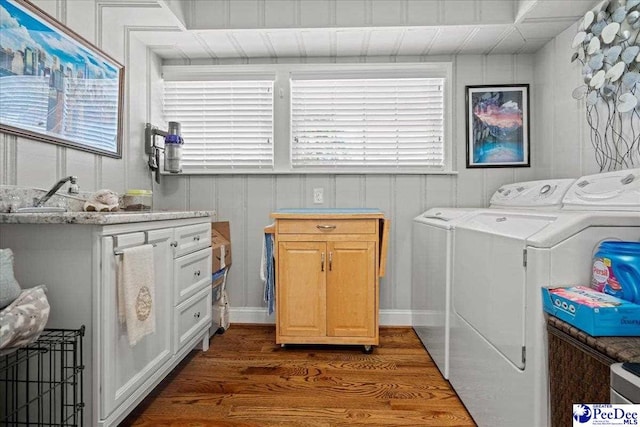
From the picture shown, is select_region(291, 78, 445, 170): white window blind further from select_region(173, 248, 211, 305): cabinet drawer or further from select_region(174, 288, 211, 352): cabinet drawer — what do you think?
select_region(174, 288, 211, 352): cabinet drawer

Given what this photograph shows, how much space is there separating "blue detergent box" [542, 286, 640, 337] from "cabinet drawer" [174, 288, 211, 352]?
5.51ft

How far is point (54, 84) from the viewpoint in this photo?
5.21 ft

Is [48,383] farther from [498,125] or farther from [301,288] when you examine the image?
[498,125]

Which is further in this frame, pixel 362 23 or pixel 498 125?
pixel 498 125

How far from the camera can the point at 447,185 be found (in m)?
2.61

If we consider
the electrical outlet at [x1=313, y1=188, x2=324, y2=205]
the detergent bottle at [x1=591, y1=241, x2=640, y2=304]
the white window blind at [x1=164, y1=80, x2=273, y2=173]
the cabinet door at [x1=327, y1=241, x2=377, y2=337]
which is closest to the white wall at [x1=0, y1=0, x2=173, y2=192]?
the white window blind at [x1=164, y1=80, x2=273, y2=173]

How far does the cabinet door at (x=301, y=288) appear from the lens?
6.97 ft

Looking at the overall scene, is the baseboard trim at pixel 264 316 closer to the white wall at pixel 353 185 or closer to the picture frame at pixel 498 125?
the white wall at pixel 353 185

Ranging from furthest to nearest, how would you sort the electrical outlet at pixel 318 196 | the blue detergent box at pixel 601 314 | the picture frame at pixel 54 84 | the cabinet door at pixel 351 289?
1. the electrical outlet at pixel 318 196
2. the cabinet door at pixel 351 289
3. the picture frame at pixel 54 84
4. the blue detergent box at pixel 601 314

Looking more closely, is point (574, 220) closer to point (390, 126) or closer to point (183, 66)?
point (390, 126)

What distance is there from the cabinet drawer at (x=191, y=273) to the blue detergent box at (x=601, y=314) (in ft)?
5.40

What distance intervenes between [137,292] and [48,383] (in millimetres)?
399

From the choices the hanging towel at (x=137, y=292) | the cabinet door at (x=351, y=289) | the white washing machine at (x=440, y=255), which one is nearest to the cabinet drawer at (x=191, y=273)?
the hanging towel at (x=137, y=292)

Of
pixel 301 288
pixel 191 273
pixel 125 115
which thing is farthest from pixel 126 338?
pixel 125 115
